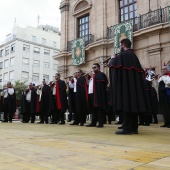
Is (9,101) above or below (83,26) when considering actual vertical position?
below

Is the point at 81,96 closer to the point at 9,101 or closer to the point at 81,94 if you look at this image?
the point at 81,94

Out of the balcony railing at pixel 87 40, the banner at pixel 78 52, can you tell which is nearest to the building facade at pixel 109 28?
the balcony railing at pixel 87 40

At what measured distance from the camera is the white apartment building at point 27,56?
1758 inches

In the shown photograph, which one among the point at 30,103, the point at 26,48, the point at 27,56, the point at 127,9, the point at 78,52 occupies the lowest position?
the point at 30,103

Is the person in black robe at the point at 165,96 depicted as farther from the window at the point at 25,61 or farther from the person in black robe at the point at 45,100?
the window at the point at 25,61

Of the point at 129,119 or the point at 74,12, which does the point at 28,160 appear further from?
the point at 74,12

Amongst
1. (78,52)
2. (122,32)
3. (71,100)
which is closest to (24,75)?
(78,52)

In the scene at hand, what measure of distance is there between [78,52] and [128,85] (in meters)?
14.5

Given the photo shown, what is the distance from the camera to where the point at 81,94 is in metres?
7.86

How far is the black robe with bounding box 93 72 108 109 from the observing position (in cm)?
638

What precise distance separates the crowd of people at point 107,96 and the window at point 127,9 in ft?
21.0

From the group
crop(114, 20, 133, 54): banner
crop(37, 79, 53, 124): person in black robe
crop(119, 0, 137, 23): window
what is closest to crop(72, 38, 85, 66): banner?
crop(114, 20, 133, 54): banner

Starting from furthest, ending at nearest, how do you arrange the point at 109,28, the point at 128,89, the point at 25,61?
the point at 25,61 < the point at 109,28 < the point at 128,89

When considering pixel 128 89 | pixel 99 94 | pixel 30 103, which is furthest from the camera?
pixel 30 103
